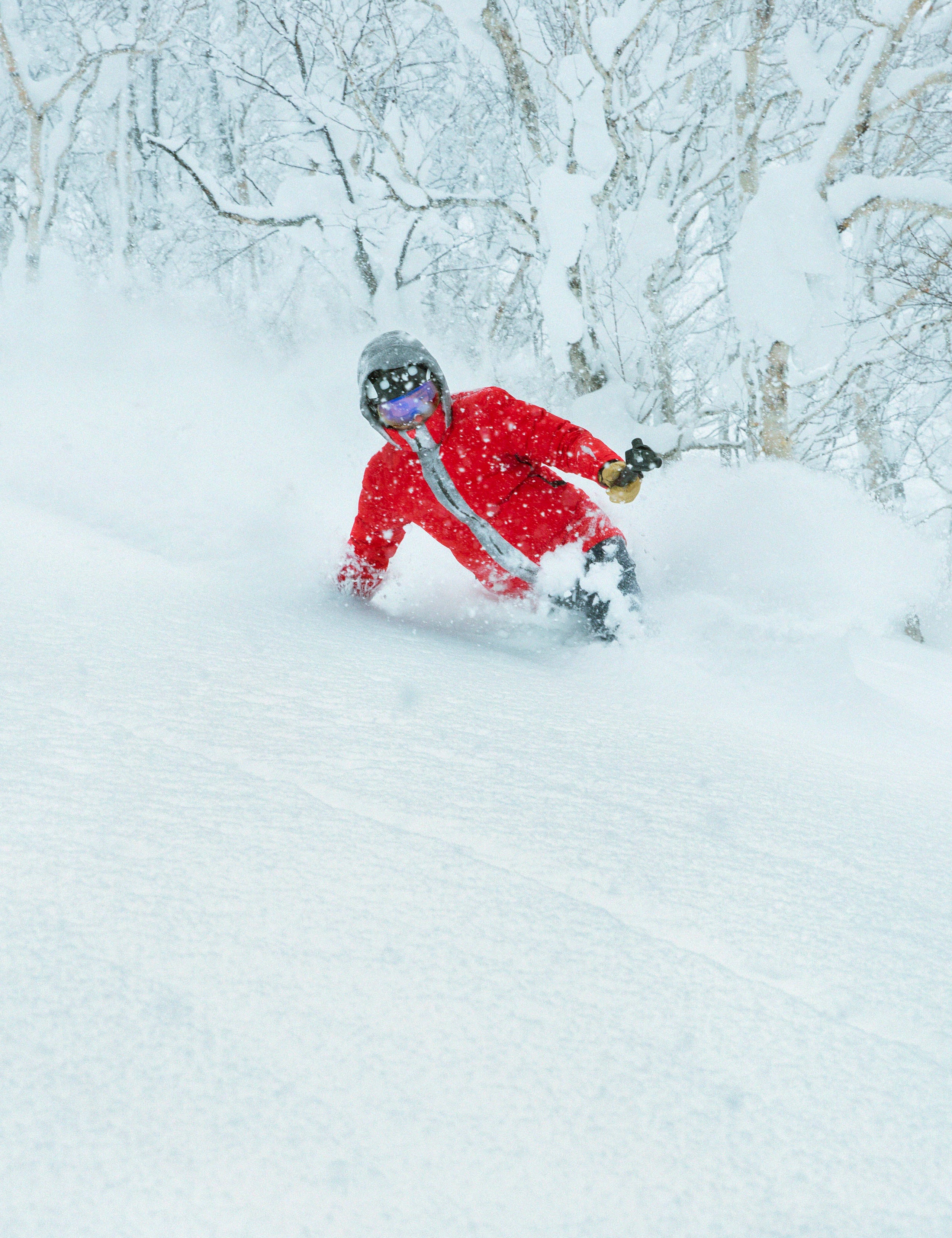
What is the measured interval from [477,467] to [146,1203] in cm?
227

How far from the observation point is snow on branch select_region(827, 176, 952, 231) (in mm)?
3236

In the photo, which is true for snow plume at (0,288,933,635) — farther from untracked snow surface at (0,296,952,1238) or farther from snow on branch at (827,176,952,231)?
snow on branch at (827,176,952,231)

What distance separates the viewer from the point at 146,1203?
0.43m

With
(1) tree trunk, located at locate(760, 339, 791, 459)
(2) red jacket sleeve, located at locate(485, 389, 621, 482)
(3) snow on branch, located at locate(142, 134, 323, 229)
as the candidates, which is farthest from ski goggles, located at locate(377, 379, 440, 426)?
(3) snow on branch, located at locate(142, 134, 323, 229)

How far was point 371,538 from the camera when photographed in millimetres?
2701

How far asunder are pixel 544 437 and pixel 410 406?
49cm

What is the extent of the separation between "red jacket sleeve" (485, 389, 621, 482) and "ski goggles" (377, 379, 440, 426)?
0.28 meters


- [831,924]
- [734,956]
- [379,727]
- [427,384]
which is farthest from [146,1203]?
[427,384]

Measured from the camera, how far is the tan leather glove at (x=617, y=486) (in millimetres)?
2371

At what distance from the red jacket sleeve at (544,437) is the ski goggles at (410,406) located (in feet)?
0.91

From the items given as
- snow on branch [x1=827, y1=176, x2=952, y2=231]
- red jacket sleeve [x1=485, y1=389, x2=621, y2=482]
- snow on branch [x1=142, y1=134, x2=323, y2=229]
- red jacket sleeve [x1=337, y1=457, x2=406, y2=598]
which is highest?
snow on branch [x1=827, y1=176, x2=952, y2=231]

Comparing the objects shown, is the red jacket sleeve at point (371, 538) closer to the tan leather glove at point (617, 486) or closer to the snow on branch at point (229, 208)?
the tan leather glove at point (617, 486)

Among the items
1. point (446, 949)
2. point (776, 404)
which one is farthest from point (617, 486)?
point (776, 404)

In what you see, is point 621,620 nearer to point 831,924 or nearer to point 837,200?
point 831,924
